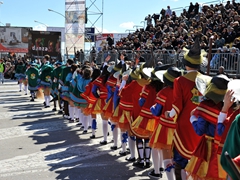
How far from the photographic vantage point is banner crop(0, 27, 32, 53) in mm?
54531

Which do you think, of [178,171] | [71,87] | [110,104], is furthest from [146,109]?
[71,87]

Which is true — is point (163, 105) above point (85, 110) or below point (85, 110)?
above

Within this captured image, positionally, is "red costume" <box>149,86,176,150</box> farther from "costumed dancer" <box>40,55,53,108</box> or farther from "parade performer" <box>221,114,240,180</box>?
"costumed dancer" <box>40,55,53,108</box>

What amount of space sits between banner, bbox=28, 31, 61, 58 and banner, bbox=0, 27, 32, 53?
11699mm

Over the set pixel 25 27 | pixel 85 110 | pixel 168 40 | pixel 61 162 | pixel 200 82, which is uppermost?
pixel 25 27

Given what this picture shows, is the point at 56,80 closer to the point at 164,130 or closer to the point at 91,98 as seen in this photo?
the point at 91,98

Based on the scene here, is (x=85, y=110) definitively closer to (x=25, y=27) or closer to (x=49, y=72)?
(x=49, y=72)

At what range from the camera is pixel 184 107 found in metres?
4.85

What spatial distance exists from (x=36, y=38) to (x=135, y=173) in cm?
3891

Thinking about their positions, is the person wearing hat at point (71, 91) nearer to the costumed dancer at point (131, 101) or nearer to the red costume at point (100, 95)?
the red costume at point (100, 95)

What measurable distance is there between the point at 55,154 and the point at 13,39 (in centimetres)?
4992

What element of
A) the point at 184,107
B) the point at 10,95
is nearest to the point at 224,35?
the point at 184,107

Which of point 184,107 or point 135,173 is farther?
point 135,173

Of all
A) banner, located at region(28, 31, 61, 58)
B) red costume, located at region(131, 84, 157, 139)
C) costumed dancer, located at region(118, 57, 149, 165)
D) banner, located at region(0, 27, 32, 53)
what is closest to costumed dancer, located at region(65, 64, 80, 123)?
costumed dancer, located at region(118, 57, 149, 165)
